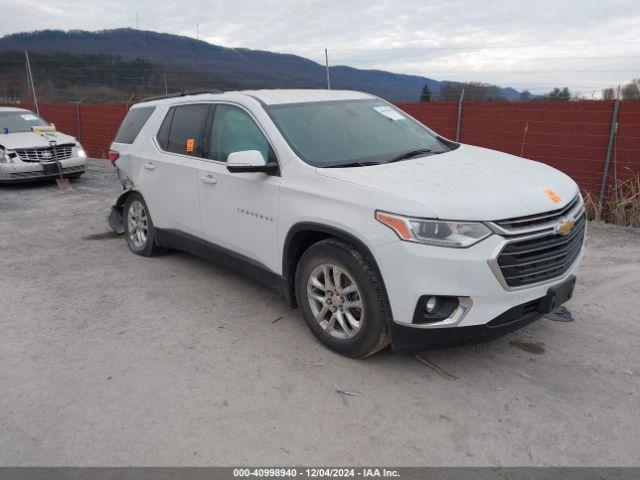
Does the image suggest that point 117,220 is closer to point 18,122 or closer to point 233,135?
point 233,135

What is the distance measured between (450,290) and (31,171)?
32.1 ft

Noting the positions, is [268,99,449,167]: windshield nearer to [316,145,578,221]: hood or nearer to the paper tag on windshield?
the paper tag on windshield

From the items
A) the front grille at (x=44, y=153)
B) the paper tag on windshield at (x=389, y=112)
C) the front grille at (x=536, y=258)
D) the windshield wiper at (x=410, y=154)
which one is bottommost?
the front grille at (x=44, y=153)

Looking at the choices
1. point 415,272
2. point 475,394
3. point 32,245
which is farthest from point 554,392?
point 32,245

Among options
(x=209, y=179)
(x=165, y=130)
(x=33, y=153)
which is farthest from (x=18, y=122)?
(x=209, y=179)

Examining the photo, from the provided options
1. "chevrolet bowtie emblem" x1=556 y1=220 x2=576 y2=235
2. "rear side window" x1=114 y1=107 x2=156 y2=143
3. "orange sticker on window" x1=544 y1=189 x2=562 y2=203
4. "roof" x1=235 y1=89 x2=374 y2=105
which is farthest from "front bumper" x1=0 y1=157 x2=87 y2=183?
"chevrolet bowtie emblem" x1=556 y1=220 x2=576 y2=235

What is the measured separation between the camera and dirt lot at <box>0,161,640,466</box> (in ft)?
8.76

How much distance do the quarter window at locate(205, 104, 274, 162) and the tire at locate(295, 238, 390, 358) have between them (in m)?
0.89

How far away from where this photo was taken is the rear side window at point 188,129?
15.4 feet

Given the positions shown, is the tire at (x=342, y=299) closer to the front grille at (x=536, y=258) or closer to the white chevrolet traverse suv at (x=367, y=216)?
the white chevrolet traverse suv at (x=367, y=216)

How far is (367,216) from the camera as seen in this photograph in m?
3.12

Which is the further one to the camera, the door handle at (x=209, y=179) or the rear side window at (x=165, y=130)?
the rear side window at (x=165, y=130)

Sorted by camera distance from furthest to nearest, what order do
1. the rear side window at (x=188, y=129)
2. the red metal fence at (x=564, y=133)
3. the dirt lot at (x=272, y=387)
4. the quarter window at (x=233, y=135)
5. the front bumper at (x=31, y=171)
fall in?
the front bumper at (x=31, y=171) < the red metal fence at (x=564, y=133) < the rear side window at (x=188, y=129) < the quarter window at (x=233, y=135) < the dirt lot at (x=272, y=387)

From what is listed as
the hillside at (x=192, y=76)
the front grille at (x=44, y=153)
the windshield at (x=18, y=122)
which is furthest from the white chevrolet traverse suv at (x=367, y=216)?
the windshield at (x=18, y=122)
